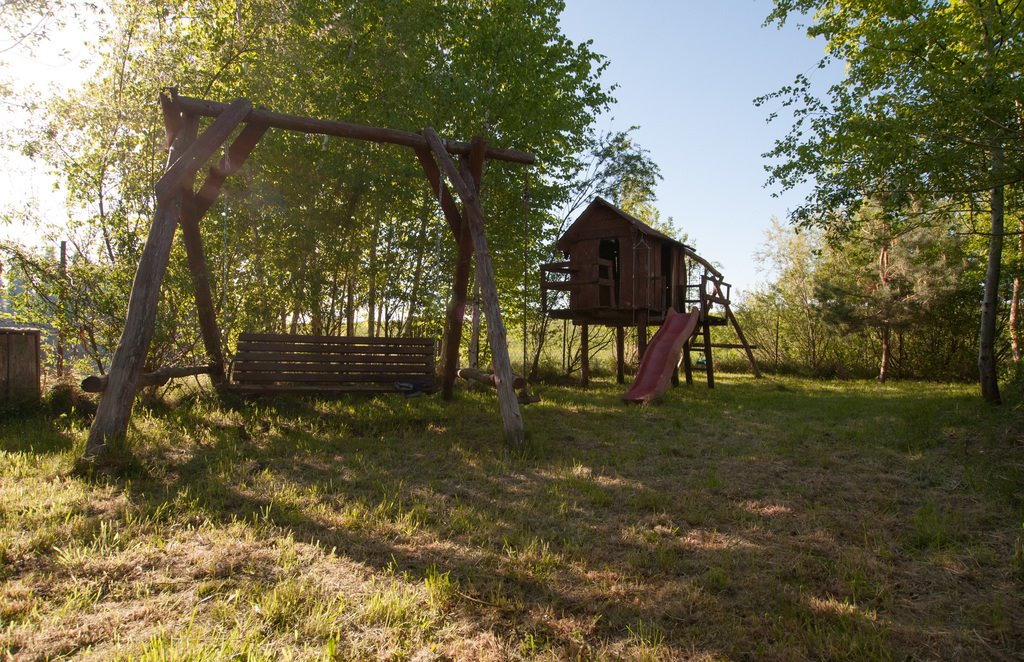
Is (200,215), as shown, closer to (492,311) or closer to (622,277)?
(492,311)

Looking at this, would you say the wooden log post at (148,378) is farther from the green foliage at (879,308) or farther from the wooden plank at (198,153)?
the green foliage at (879,308)

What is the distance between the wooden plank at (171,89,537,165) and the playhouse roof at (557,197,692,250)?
5.28 meters

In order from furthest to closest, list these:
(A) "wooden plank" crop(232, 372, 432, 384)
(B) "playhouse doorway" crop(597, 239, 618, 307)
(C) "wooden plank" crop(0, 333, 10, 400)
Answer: (B) "playhouse doorway" crop(597, 239, 618, 307)
(A) "wooden plank" crop(232, 372, 432, 384)
(C) "wooden plank" crop(0, 333, 10, 400)

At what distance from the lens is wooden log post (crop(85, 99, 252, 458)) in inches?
196

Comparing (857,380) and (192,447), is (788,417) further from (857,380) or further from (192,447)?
(857,380)

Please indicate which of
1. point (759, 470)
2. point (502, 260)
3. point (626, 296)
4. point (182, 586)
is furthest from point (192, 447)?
point (626, 296)

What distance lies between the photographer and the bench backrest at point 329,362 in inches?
274

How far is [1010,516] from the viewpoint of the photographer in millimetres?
4004

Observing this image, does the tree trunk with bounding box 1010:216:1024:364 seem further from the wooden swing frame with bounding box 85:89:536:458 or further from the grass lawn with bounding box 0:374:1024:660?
the wooden swing frame with bounding box 85:89:536:458

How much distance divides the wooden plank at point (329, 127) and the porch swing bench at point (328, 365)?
2576 millimetres

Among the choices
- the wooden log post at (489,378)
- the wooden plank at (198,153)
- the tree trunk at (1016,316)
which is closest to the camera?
the wooden plank at (198,153)

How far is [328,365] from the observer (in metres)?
7.45

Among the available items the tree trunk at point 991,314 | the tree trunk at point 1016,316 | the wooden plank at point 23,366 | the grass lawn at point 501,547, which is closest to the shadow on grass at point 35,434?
the grass lawn at point 501,547

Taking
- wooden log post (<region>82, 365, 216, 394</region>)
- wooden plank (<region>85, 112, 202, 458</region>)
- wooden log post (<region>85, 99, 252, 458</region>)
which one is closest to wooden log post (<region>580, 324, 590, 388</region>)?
wooden log post (<region>82, 365, 216, 394</region>)
